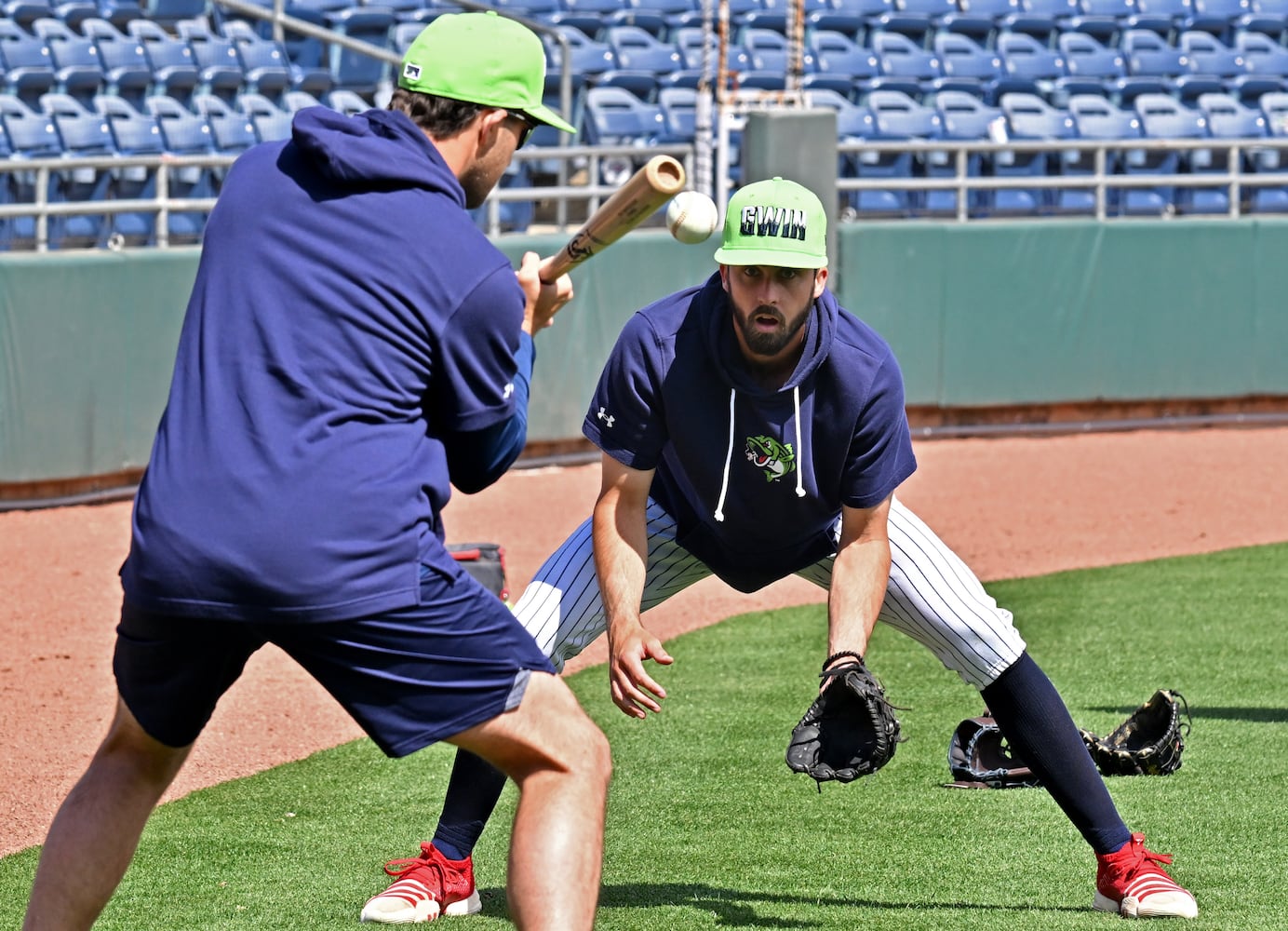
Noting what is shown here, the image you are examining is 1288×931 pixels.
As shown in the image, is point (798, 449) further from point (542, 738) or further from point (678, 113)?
point (678, 113)

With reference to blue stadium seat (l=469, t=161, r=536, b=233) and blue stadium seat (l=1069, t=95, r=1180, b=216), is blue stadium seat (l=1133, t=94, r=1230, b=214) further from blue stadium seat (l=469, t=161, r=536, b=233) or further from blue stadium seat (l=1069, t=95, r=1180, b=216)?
blue stadium seat (l=469, t=161, r=536, b=233)

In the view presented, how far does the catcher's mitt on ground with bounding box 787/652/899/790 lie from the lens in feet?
12.0

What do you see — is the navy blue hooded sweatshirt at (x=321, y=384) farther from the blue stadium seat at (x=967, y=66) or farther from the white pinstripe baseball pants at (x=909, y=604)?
the blue stadium seat at (x=967, y=66)

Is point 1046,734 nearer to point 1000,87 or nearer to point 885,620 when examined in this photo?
point 885,620

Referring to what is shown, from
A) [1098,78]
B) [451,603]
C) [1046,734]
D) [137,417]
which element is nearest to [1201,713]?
[1046,734]

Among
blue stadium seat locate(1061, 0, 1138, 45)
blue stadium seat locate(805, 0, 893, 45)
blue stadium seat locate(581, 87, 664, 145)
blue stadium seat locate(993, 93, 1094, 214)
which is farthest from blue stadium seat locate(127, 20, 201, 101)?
blue stadium seat locate(1061, 0, 1138, 45)

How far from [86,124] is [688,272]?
169 inches

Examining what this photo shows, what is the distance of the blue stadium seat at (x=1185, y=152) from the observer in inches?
532

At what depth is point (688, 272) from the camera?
1167 cm

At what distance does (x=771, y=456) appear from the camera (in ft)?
13.0

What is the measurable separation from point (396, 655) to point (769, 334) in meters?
1.46

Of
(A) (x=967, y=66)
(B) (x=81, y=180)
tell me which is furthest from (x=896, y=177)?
(B) (x=81, y=180)

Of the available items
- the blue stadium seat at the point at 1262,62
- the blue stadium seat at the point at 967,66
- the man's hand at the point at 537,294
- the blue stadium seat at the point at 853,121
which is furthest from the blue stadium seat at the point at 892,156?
the man's hand at the point at 537,294

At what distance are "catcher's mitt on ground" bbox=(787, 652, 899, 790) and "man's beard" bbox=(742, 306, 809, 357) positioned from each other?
0.69 m
